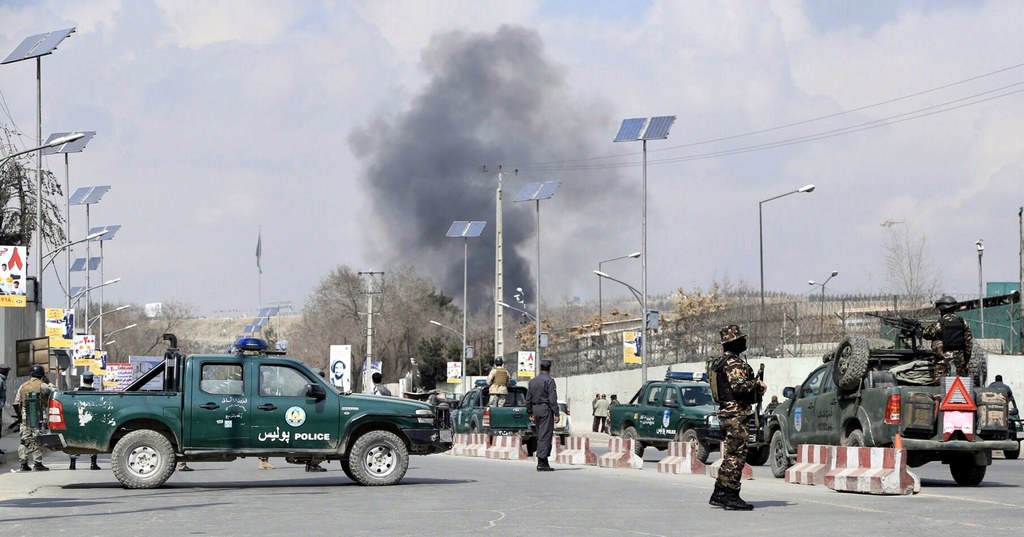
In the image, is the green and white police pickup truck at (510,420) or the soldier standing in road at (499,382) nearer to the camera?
the soldier standing in road at (499,382)

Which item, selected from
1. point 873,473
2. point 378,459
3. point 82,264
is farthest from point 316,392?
point 82,264

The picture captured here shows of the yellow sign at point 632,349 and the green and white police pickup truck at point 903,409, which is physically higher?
the yellow sign at point 632,349

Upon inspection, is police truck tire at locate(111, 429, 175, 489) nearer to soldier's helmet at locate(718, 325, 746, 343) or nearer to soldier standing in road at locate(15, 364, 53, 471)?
soldier standing in road at locate(15, 364, 53, 471)

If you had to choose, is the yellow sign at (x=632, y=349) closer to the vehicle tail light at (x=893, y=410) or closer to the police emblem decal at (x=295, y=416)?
the vehicle tail light at (x=893, y=410)

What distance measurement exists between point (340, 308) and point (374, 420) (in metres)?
106

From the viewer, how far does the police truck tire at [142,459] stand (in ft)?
59.6

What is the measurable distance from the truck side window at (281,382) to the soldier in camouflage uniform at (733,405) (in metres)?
6.94

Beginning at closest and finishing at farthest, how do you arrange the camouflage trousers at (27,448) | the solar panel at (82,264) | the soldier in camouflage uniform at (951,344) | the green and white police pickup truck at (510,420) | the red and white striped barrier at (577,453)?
the soldier in camouflage uniform at (951,344)
the camouflage trousers at (27,448)
the red and white striped barrier at (577,453)
the green and white police pickup truck at (510,420)
the solar panel at (82,264)

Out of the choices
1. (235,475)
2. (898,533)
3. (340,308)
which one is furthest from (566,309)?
(898,533)

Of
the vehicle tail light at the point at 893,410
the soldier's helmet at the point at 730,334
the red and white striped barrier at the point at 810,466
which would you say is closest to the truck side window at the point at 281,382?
the red and white striped barrier at the point at 810,466

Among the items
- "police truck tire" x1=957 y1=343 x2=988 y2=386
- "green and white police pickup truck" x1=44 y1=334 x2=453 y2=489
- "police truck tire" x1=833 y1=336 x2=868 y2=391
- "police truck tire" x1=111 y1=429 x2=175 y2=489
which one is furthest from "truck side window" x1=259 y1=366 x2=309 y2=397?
"police truck tire" x1=957 y1=343 x2=988 y2=386

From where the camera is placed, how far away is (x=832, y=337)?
4731cm

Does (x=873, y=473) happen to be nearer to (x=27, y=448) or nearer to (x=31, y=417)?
(x=31, y=417)

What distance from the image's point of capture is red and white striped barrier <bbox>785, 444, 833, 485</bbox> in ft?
60.0
